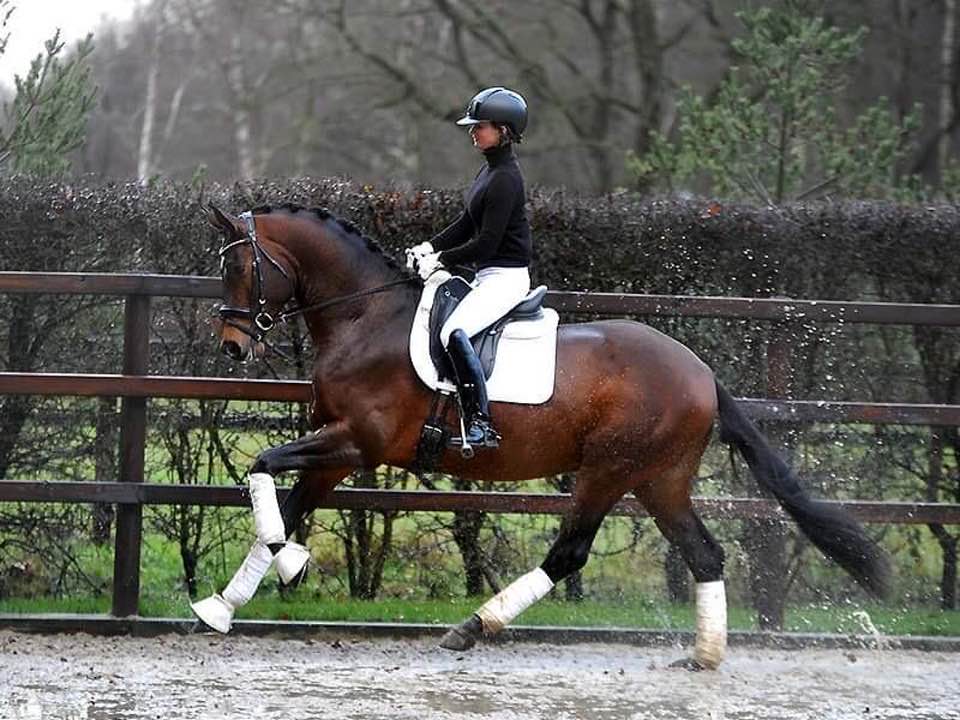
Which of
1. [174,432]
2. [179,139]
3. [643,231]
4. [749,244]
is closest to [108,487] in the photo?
[174,432]

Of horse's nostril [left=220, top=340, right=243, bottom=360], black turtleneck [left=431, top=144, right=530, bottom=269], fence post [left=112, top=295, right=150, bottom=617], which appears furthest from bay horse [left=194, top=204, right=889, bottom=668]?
fence post [left=112, top=295, right=150, bottom=617]

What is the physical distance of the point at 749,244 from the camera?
8.32 metres

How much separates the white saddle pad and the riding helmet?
77 cm

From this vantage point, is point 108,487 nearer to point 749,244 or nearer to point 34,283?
point 34,283

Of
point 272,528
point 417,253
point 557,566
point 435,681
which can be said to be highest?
point 417,253

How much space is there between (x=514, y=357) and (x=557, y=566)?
3.56 feet

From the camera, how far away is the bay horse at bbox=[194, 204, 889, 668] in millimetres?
7105

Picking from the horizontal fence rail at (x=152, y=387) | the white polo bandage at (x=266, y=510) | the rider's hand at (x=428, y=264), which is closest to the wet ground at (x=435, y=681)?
the white polo bandage at (x=266, y=510)

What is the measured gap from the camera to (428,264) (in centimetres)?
713

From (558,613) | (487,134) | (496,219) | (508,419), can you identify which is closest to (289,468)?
(508,419)

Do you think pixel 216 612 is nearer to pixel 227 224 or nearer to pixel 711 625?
pixel 227 224

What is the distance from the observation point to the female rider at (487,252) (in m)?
7.03

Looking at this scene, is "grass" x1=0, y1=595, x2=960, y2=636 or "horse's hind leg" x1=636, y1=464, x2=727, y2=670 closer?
"horse's hind leg" x1=636, y1=464, x2=727, y2=670

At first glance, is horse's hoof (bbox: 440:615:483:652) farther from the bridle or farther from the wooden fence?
the bridle
